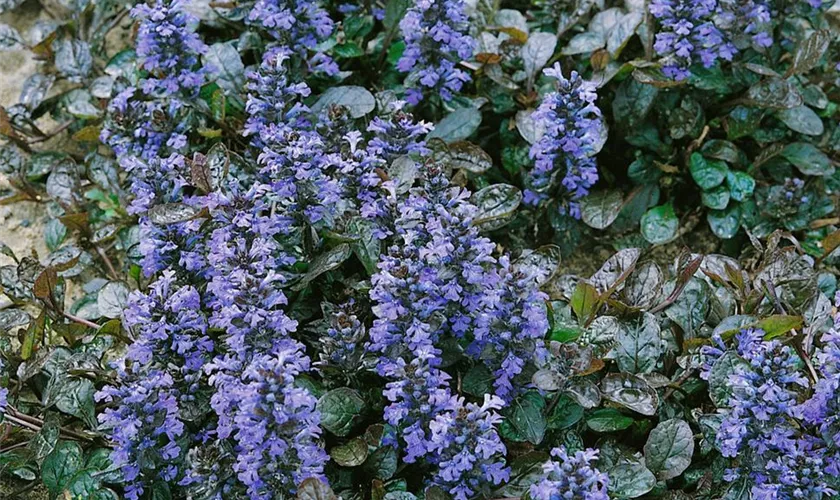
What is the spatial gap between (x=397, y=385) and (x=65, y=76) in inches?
110

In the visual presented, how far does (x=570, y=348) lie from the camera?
128 inches

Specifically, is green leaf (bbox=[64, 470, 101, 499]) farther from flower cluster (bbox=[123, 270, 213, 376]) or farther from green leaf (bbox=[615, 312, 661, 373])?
green leaf (bbox=[615, 312, 661, 373])

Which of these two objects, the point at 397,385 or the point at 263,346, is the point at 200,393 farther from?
the point at 397,385

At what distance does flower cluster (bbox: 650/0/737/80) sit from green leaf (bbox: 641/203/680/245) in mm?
615

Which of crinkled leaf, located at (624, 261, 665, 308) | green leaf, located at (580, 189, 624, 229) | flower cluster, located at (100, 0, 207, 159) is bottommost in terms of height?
green leaf, located at (580, 189, 624, 229)

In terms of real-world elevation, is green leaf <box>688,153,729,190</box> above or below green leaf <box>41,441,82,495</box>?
below

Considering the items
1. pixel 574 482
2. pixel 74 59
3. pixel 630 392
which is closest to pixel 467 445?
pixel 574 482

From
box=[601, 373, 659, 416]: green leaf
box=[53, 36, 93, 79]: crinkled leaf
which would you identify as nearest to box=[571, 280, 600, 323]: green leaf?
box=[601, 373, 659, 416]: green leaf

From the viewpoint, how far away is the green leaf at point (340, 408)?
329 centimetres

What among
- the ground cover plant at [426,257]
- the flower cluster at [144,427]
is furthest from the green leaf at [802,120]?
the flower cluster at [144,427]

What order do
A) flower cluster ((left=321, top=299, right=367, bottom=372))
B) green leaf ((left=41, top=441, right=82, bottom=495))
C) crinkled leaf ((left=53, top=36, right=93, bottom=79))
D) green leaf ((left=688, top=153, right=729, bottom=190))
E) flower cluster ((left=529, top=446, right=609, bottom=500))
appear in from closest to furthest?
flower cluster ((left=529, top=446, right=609, bottom=500))
flower cluster ((left=321, top=299, right=367, bottom=372))
green leaf ((left=41, top=441, right=82, bottom=495))
green leaf ((left=688, top=153, right=729, bottom=190))
crinkled leaf ((left=53, top=36, right=93, bottom=79))

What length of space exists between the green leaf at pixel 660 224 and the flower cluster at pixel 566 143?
40cm

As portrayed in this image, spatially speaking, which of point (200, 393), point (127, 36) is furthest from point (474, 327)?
point (127, 36)

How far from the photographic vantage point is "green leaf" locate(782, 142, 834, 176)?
456 cm
